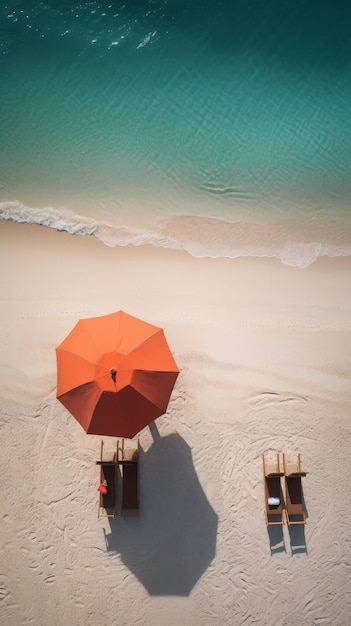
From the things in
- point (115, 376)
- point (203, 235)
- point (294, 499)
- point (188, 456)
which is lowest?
point (294, 499)

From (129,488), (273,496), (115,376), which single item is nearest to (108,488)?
(129,488)

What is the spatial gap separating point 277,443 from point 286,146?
7152mm

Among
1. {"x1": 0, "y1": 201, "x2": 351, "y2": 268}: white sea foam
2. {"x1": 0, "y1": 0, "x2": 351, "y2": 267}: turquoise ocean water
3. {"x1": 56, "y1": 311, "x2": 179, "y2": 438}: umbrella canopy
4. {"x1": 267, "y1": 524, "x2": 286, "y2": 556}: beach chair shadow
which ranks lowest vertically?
{"x1": 267, "y1": 524, "x2": 286, "y2": 556}: beach chair shadow

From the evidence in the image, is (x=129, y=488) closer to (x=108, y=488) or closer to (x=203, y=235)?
(x=108, y=488)

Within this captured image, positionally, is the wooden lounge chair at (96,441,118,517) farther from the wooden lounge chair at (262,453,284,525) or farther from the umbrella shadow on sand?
the wooden lounge chair at (262,453,284,525)

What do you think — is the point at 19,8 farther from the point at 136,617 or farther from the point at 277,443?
the point at 136,617

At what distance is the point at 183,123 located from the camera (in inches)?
432

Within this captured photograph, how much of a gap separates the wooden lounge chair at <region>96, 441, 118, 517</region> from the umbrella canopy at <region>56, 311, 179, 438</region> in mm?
1369

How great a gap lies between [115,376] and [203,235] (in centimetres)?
463

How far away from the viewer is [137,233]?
10.4 meters

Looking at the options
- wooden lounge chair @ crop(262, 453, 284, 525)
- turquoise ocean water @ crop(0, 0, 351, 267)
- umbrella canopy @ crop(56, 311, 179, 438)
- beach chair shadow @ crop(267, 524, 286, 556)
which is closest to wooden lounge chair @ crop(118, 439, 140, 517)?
umbrella canopy @ crop(56, 311, 179, 438)

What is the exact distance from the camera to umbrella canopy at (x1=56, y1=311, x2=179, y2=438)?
7.39 metres

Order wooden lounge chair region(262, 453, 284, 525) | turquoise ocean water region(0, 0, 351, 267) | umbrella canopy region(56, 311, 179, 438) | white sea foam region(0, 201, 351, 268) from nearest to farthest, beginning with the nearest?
umbrella canopy region(56, 311, 179, 438), wooden lounge chair region(262, 453, 284, 525), white sea foam region(0, 201, 351, 268), turquoise ocean water region(0, 0, 351, 267)

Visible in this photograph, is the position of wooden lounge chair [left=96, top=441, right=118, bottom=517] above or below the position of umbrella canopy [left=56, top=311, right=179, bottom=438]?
below
